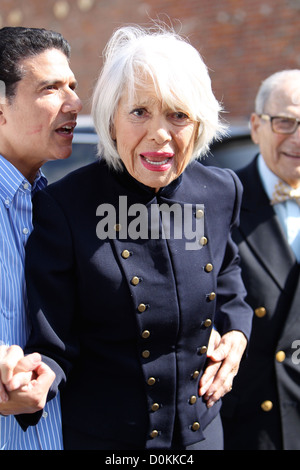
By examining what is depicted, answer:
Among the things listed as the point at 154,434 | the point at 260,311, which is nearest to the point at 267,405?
the point at 260,311

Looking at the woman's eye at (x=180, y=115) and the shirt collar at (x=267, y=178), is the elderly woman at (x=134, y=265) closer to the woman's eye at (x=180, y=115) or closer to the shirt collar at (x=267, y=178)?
the woman's eye at (x=180, y=115)

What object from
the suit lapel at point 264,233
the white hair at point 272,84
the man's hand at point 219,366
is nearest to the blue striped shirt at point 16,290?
the man's hand at point 219,366

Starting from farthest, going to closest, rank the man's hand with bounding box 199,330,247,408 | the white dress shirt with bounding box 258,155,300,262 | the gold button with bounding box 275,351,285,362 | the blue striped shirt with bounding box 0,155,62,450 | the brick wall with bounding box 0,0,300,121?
the brick wall with bounding box 0,0,300,121 → the white dress shirt with bounding box 258,155,300,262 → the gold button with bounding box 275,351,285,362 → the man's hand with bounding box 199,330,247,408 → the blue striped shirt with bounding box 0,155,62,450

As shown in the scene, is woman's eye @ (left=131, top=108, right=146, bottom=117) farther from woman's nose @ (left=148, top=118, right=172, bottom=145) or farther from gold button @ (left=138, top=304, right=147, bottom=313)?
gold button @ (left=138, top=304, right=147, bottom=313)

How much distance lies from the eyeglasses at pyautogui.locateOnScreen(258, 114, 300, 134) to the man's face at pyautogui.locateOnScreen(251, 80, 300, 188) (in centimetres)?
1

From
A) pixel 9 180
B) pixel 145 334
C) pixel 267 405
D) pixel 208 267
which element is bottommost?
pixel 267 405

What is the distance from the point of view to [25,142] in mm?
2264

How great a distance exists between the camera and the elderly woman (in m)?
2.09

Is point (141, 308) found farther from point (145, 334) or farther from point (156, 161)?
point (156, 161)

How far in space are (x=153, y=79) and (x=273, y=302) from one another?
1.17 metres

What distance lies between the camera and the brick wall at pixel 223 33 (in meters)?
7.40

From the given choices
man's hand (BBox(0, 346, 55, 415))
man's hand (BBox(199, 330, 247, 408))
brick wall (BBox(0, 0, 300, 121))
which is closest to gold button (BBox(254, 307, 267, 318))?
man's hand (BBox(199, 330, 247, 408))

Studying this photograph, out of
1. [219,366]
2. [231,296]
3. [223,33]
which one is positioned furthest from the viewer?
[223,33]

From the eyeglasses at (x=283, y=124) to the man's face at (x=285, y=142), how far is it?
0.01m
